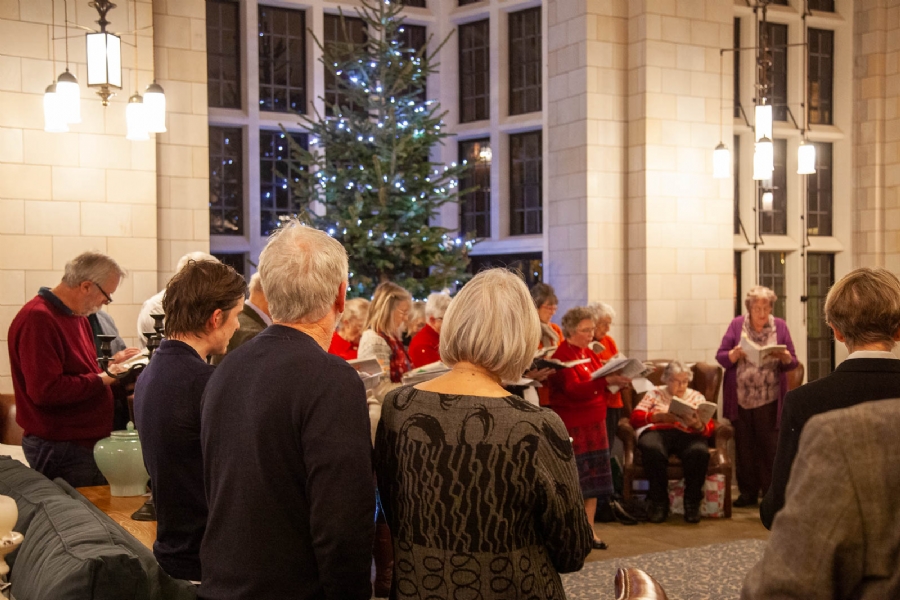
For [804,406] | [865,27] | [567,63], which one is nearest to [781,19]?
[865,27]

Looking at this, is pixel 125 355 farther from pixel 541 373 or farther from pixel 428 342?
pixel 541 373

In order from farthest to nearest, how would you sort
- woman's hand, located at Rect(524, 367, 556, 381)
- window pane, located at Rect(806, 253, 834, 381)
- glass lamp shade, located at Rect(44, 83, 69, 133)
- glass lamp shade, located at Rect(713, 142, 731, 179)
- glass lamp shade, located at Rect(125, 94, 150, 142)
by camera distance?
window pane, located at Rect(806, 253, 834, 381) < glass lamp shade, located at Rect(713, 142, 731, 179) < glass lamp shade, located at Rect(125, 94, 150, 142) < glass lamp shade, located at Rect(44, 83, 69, 133) < woman's hand, located at Rect(524, 367, 556, 381)

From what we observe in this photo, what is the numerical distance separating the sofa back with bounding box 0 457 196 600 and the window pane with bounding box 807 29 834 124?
840cm

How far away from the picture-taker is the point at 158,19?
6.68 m

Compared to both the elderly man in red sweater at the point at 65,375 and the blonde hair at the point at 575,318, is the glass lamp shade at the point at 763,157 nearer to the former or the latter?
the blonde hair at the point at 575,318

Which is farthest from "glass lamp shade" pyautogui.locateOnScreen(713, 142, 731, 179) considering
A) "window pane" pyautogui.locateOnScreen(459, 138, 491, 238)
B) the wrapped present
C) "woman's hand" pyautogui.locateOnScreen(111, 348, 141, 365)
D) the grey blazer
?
the grey blazer

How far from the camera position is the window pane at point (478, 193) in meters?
9.39

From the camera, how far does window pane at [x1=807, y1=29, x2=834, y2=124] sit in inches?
367

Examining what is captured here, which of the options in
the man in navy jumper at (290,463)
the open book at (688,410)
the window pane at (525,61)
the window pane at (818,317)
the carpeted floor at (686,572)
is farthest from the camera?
the window pane at (818,317)

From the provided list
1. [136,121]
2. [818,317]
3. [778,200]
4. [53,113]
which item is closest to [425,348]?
[136,121]

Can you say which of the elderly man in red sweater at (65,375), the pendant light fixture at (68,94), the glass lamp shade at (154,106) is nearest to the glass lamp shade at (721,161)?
the glass lamp shade at (154,106)

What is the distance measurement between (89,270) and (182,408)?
71.7 inches

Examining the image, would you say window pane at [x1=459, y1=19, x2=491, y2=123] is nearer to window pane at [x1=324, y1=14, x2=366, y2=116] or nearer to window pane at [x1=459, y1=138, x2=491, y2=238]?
window pane at [x1=459, y1=138, x2=491, y2=238]

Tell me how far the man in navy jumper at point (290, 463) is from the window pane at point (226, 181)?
6690 mm
